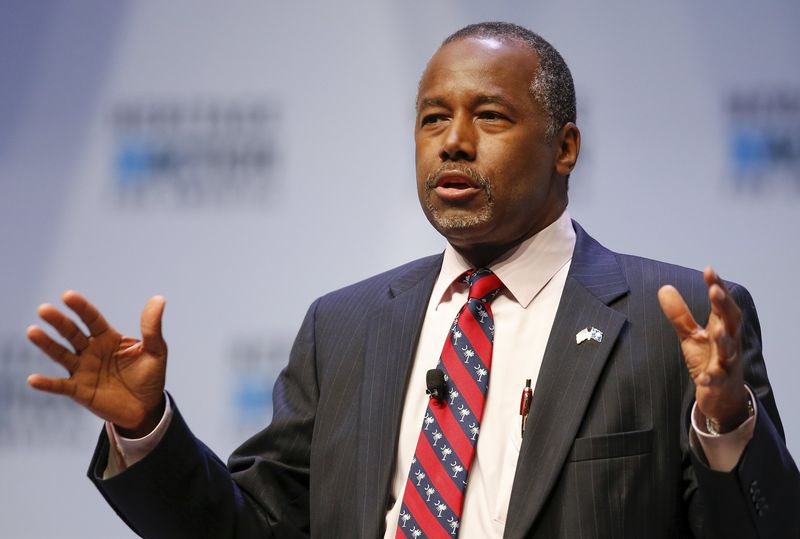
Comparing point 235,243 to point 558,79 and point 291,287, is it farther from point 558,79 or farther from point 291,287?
point 558,79

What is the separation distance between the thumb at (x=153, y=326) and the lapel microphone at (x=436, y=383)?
20.7 inches

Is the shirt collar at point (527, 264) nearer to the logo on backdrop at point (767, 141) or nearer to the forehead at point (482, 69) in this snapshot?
the forehead at point (482, 69)

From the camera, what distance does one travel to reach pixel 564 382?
83.0 inches

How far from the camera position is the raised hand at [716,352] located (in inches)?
68.7

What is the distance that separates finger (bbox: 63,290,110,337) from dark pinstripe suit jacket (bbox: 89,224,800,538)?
25 cm

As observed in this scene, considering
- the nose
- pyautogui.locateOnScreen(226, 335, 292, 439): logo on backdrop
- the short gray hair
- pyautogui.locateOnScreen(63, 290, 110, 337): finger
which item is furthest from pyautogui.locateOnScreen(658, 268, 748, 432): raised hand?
pyautogui.locateOnScreen(226, 335, 292, 439): logo on backdrop

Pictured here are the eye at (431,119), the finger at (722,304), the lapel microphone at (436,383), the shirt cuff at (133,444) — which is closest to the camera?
the finger at (722,304)

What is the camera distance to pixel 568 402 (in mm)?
2082

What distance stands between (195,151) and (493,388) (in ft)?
5.39

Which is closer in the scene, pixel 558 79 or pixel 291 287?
pixel 558 79

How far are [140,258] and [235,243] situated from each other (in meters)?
0.33

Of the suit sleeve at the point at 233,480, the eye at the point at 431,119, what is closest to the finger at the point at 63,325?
the suit sleeve at the point at 233,480

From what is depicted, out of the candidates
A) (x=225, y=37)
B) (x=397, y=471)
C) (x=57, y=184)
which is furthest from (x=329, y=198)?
(x=397, y=471)

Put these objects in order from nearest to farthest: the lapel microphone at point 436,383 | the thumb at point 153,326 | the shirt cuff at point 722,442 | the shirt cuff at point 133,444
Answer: the shirt cuff at point 722,442, the thumb at point 153,326, the shirt cuff at point 133,444, the lapel microphone at point 436,383
